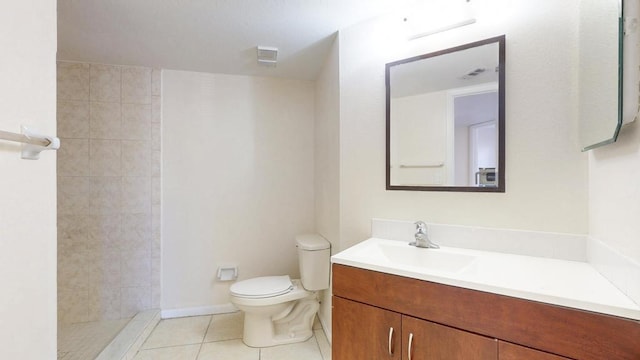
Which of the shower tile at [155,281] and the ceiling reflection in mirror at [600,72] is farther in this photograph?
the shower tile at [155,281]

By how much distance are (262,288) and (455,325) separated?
1391 mm

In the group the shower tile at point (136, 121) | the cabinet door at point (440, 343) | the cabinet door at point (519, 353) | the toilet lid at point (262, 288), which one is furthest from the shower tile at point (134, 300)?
the cabinet door at point (519, 353)

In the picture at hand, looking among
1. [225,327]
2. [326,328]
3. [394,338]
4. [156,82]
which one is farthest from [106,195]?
[394,338]

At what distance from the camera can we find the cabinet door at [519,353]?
2.59 feet

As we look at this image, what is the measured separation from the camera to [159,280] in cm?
233

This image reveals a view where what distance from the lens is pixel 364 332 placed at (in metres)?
1.14

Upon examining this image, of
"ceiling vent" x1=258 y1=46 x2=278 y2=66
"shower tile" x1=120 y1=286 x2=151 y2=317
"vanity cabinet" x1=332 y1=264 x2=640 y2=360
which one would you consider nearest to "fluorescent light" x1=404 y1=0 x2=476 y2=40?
"ceiling vent" x1=258 y1=46 x2=278 y2=66

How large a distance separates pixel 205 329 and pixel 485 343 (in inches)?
81.9

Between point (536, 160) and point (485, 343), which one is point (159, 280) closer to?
point (485, 343)

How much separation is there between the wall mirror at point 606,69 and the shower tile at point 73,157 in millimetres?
3203

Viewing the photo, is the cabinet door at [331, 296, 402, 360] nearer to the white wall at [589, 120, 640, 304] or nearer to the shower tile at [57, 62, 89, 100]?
the white wall at [589, 120, 640, 304]

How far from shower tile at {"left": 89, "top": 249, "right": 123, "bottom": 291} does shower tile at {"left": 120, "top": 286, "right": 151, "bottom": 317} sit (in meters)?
0.10

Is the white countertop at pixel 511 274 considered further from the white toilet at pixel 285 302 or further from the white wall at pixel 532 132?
the white toilet at pixel 285 302

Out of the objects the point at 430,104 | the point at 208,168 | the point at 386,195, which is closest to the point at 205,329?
the point at 208,168
